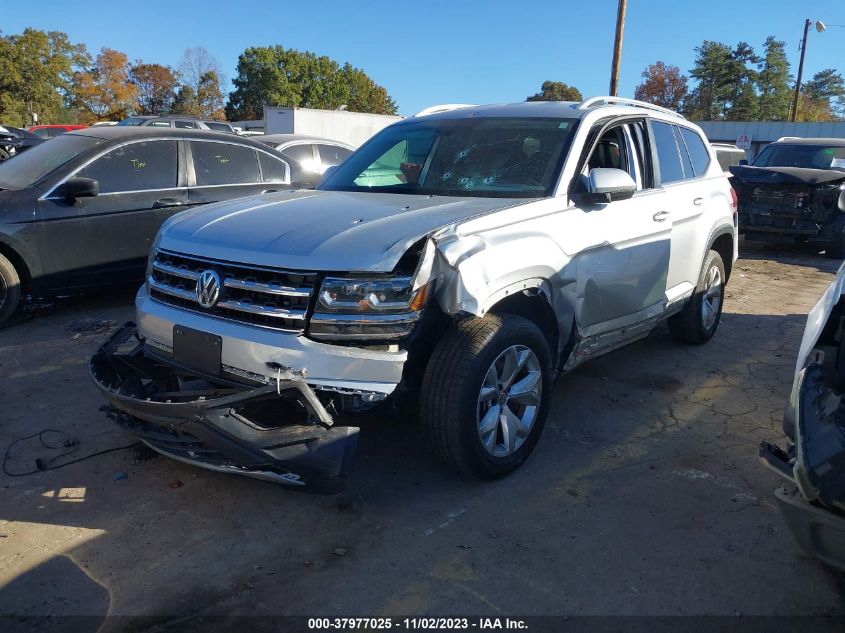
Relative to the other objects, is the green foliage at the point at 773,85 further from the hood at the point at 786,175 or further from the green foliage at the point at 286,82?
the hood at the point at 786,175

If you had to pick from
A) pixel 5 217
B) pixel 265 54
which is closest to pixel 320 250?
pixel 5 217

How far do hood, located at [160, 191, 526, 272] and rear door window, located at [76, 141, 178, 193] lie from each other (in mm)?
3035

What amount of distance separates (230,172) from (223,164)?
11 centimetres

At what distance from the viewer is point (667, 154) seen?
523 centimetres

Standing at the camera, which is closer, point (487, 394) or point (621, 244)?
point (487, 394)

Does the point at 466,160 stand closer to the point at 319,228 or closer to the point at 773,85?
the point at 319,228

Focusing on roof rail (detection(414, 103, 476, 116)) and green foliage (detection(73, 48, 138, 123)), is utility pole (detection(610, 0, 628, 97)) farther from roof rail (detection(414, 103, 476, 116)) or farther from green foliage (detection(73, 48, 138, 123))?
green foliage (detection(73, 48, 138, 123))

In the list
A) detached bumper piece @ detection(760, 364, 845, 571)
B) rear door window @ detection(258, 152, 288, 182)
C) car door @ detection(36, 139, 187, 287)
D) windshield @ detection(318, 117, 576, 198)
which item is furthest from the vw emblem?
rear door window @ detection(258, 152, 288, 182)

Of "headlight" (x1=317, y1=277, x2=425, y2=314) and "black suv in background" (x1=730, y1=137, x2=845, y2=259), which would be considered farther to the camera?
"black suv in background" (x1=730, y1=137, x2=845, y2=259)

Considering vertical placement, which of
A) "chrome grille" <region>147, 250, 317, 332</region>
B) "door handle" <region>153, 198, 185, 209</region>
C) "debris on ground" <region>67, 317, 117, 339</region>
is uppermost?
"door handle" <region>153, 198, 185, 209</region>

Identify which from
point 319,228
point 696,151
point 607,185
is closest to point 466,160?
point 607,185

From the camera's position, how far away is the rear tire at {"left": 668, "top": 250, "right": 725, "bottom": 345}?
5789 millimetres

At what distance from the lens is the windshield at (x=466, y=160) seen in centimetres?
412

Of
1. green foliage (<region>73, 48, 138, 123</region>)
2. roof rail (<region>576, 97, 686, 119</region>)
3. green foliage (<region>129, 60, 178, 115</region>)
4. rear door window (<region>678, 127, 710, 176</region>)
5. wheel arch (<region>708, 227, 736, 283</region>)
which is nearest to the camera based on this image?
roof rail (<region>576, 97, 686, 119</region>)
